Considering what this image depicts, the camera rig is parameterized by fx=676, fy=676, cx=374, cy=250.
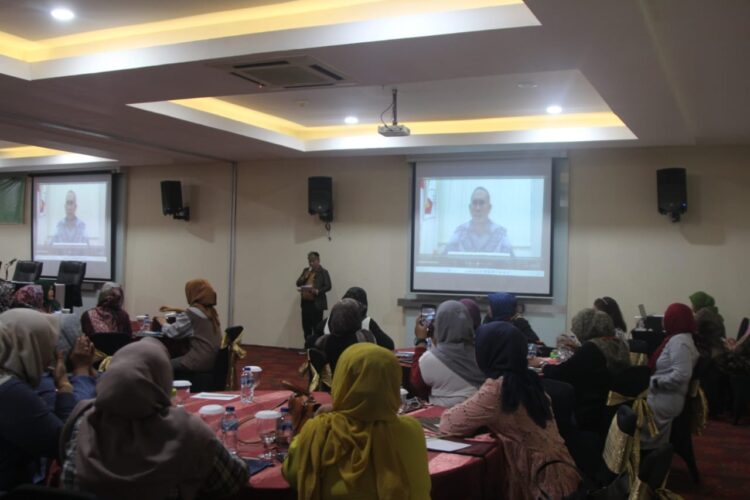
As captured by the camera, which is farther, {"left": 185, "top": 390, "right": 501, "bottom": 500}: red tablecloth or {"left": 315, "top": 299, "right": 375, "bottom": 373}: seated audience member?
{"left": 315, "top": 299, "right": 375, "bottom": 373}: seated audience member

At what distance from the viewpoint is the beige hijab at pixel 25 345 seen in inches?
93.4

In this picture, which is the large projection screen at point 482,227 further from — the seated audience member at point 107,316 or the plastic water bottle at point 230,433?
the plastic water bottle at point 230,433

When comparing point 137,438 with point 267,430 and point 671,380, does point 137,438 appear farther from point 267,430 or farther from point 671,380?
point 671,380

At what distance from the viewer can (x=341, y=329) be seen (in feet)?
14.0

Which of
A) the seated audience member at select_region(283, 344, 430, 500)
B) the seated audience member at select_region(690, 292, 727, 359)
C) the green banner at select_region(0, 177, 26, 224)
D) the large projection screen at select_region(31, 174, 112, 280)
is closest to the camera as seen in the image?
the seated audience member at select_region(283, 344, 430, 500)

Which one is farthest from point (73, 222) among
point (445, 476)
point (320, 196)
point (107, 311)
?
point (445, 476)

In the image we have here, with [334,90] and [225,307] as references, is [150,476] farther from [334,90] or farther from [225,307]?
[225,307]

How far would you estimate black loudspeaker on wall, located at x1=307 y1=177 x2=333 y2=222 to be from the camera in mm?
9531

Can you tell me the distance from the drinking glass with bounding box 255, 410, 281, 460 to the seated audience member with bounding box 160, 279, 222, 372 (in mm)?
2076

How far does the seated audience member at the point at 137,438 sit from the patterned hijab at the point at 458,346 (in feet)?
6.03

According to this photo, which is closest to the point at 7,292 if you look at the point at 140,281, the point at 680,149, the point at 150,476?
the point at 150,476

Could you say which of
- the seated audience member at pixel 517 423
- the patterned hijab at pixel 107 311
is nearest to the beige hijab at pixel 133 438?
the seated audience member at pixel 517 423

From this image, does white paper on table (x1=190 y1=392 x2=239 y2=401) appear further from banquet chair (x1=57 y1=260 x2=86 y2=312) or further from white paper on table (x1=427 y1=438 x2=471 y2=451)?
banquet chair (x1=57 y1=260 x2=86 y2=312)

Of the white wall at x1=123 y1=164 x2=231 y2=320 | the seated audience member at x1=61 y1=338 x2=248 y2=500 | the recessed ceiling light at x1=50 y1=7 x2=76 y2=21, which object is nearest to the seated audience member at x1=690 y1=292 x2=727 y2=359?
the seated audience member at x1=61 y1=338 x2=248 y2=500
